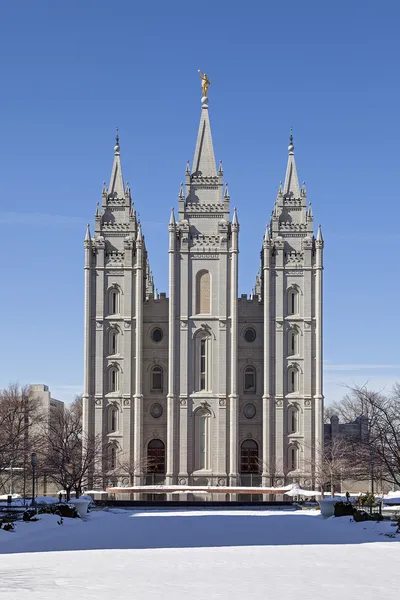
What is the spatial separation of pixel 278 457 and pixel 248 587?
59.8 metres

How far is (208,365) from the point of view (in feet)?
268

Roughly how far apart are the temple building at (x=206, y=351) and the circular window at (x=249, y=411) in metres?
0.08

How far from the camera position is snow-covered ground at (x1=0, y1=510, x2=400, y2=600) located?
20016 mm

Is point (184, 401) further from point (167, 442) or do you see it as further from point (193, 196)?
point (193, 196)

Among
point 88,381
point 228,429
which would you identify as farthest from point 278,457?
point 88,381

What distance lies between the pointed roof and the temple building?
0.39ft

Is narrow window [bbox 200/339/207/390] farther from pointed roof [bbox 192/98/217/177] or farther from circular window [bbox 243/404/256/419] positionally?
pointed roof [bbox 192/98/217/177]

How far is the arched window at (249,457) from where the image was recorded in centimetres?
8219

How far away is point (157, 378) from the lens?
83938mm

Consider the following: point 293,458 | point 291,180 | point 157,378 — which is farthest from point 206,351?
point 291,180

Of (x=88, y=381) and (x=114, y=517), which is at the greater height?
(x=88, y=381)

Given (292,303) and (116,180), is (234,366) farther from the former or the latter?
(116,180)

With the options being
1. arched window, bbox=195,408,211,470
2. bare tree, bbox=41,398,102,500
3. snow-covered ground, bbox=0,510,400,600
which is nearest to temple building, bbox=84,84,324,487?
arched window, bbox=195,408,211,470

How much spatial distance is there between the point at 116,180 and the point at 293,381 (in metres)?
22.8
